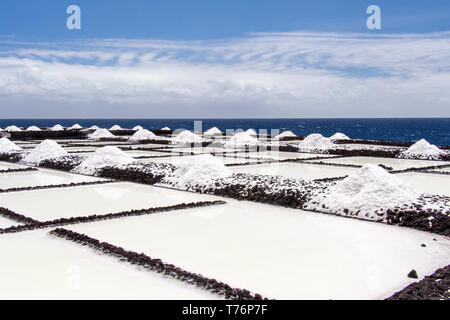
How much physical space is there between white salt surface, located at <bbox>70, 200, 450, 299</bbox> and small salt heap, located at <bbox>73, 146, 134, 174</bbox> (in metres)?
5.29

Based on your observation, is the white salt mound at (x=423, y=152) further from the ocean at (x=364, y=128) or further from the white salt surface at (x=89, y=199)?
the ocean at (x=364, y=128)

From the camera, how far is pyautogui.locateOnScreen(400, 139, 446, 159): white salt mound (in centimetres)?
1525

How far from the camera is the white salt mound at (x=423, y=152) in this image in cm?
1525

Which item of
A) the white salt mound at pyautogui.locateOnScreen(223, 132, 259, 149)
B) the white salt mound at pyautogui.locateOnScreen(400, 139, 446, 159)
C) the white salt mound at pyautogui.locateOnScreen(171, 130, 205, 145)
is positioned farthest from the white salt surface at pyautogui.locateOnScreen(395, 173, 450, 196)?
the white salt mound at pyautogui.locateOnScreen(171, 130, 205, 145)

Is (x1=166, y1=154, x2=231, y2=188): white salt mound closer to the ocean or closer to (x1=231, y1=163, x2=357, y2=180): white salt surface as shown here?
(x1=231, y1=163, x2=357, y2=180): white salt surface

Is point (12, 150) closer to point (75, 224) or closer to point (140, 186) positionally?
point (140, 186)

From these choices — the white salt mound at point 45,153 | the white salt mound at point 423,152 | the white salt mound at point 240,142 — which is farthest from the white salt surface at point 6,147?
the white salt mound at point 423,152

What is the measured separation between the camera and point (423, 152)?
15.6 metres

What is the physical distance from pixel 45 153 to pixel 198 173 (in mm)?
6693

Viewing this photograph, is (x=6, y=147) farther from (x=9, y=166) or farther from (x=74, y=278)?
(x=74, y=278)

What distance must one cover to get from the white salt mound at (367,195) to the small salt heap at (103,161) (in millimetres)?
6137

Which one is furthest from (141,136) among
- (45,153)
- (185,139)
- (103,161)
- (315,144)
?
(103,161)

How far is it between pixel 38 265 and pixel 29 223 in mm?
1926

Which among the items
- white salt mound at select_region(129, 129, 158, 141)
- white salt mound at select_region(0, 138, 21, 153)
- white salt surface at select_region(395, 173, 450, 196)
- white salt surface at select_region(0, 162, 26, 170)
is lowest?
white salt surface at select_region(395, 173, 450, 196)
